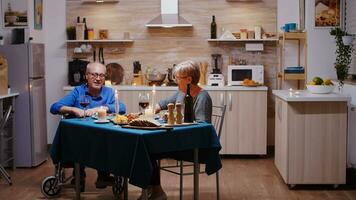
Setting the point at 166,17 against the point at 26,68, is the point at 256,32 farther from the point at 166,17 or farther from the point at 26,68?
the point at 26,68

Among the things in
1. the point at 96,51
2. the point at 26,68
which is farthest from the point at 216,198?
the point at 96,51

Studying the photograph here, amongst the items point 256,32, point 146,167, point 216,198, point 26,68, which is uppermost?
point 256,32

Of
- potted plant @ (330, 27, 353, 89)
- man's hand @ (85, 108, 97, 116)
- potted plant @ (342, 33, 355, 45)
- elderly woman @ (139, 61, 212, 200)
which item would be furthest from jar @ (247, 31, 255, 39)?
man's hand @ (85, 108, 97, 116)

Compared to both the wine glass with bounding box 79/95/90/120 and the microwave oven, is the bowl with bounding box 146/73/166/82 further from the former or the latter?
the wine glass with bounding box 79/95/90/120

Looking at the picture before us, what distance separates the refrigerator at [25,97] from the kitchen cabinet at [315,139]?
2.86 m

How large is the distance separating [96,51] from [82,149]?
11.3 feet

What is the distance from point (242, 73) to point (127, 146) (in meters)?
3.67

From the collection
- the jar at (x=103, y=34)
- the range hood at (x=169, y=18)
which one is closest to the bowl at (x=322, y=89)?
the range hood at (x=169, y=18)

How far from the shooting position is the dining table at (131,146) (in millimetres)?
3516

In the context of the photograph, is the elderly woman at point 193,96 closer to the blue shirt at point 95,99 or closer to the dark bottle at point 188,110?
the dark bottle at point 188,110

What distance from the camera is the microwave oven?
6980 mm

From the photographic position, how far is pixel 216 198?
16.4ft

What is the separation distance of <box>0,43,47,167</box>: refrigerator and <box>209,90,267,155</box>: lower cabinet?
7.03ft

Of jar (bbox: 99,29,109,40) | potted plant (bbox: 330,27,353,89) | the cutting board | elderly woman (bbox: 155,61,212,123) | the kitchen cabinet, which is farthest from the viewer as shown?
jar (bbox: 99,29,109,40)
